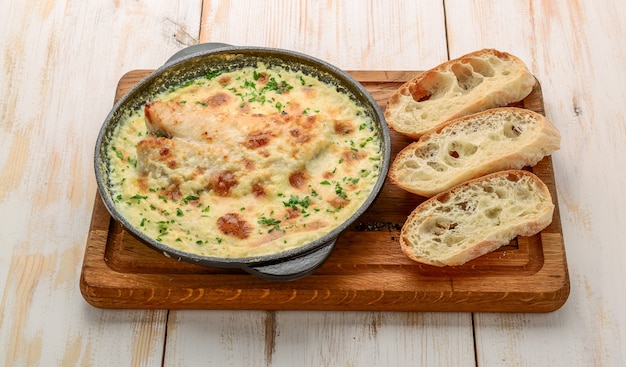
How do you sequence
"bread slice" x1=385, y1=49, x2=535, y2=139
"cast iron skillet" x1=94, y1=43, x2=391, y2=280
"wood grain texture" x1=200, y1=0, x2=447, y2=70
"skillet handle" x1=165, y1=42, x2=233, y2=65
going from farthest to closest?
1. "wood grain texture" x1=200, y1=0, x2=447, y2=70
2. "skillet handle" x1=165, y1=42, x2=233, y2=65
3. "bread slice" x1=385, y1=49, x2=535, y2=139
4. "cast iron skillet" x1=94, y1=43, x2=391, y2=280

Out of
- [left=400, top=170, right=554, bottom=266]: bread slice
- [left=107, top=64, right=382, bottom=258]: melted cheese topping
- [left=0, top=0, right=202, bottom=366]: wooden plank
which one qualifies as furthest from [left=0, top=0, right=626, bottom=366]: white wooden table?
[left=107, top=64, right=382, bottom=258]: melted cheese topping

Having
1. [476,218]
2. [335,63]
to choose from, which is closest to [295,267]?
[476,218]

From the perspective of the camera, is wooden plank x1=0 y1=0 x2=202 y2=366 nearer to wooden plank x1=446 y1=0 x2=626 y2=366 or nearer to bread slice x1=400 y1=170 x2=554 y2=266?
bread slice x1=400 y1=170 x2=554 y2=266

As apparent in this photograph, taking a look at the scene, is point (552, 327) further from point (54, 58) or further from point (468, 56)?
point (54, 58)

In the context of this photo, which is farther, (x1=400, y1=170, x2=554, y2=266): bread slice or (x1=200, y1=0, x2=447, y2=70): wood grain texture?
(x1=200, y1=0, x2=447, y2=70): wood grain texture

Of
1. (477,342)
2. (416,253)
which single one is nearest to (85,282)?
(416,253)

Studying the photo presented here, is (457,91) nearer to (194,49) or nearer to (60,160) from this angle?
(194,49)
